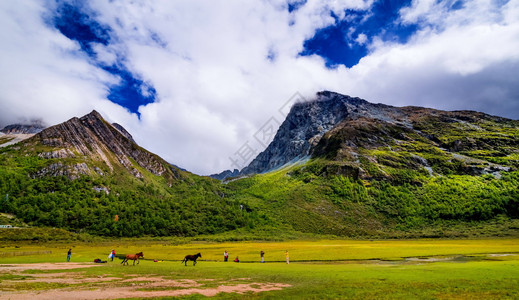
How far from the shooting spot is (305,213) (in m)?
194

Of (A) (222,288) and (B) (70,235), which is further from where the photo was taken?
(B) (70,235)

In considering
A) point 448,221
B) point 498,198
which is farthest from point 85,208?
point 498,198

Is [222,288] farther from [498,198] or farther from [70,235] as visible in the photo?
[498,198]

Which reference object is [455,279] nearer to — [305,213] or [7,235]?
[7,235]

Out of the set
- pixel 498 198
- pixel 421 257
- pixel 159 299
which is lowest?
pixel 421 257

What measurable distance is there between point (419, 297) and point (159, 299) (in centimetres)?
1904

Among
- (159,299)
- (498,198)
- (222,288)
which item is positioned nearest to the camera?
(159,299)

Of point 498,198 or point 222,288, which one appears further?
point 498,198

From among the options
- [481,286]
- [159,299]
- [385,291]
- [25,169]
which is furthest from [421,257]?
[25,169]

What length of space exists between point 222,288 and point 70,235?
140838 millimetres

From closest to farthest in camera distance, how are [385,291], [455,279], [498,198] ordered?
1. [385,291]
2. [455,279]
3. [498,198]

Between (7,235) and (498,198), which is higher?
(498,198)

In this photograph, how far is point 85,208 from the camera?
17050 cm

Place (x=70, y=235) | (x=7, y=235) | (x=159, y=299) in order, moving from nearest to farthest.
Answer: (x=159, y=299) < (x=7, y=235) < (x=70, y=235)
